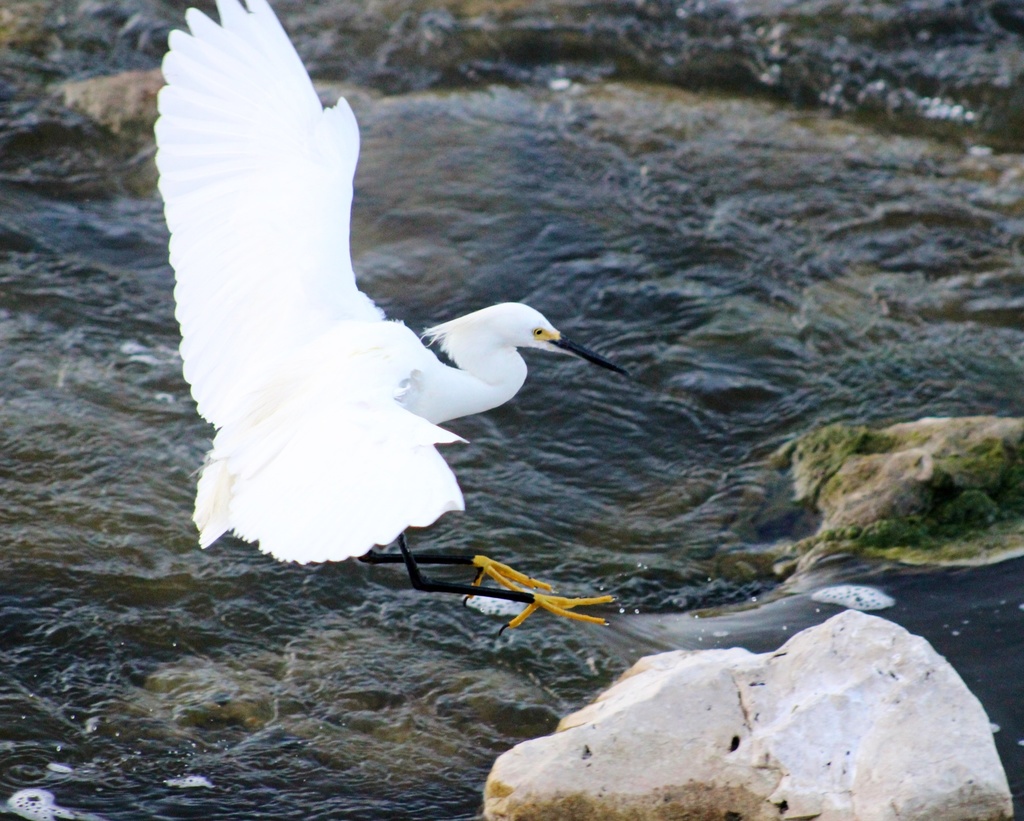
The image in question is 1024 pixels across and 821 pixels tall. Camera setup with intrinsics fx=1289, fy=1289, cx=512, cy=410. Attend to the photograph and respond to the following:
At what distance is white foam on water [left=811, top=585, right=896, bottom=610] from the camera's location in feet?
14.3

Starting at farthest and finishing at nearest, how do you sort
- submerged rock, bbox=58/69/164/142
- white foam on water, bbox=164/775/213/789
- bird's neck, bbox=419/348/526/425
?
1. submerged rock, bbox=58/69/164/142
2. bird's neck, bbox=419/348/526/425
3. white foam on water, bbox=164/775/213/789

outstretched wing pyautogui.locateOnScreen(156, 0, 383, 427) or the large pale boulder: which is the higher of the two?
outstretched wing pyautogui.locateOnScreen(156, 0, 383, 427)

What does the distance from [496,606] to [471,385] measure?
3.01 feet

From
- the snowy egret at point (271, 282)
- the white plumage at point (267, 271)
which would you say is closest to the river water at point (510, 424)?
the snowy egret at point (271, 282)

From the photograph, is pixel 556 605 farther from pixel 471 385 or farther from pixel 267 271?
pixel 267 271

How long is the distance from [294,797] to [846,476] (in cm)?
243

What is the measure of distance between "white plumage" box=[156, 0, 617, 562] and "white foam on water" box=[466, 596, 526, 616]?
78 cm

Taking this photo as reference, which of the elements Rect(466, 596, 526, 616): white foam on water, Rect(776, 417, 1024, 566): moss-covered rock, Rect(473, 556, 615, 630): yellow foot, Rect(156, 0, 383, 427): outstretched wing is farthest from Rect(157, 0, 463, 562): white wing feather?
Rect(776, 417, 1024, 566): moss-covered rock

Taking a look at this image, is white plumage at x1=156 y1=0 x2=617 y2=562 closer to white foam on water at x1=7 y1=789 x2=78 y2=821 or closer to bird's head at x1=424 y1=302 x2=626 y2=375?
bird's head at x1=424 y1=302 x2=626 y2=375

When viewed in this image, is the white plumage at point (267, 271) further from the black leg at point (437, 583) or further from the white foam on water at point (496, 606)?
the white foam on water at point (496, 606)

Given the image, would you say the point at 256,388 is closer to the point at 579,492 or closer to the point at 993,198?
the point at 579,492

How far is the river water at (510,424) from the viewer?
156 inches

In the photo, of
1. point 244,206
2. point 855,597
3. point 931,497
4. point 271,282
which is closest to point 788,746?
point 855,597

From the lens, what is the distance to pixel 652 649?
4.34m
